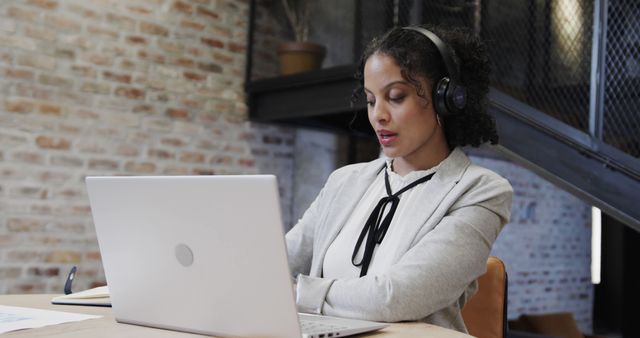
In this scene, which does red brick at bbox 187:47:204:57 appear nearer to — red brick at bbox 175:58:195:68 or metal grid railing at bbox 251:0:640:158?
red brick at bbox 175:58:195:68

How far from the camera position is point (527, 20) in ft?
15.4

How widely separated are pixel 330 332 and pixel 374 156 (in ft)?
12.5

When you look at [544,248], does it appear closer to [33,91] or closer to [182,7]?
[182,7]

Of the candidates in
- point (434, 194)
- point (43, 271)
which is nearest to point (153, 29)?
point (43, 271)

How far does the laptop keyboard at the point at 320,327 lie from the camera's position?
3.70 ft

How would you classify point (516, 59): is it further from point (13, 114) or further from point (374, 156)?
point (13, 114)

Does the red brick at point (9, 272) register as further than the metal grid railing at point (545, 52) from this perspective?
No

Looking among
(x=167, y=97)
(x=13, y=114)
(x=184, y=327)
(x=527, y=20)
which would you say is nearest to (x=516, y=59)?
(x=527, y=20)

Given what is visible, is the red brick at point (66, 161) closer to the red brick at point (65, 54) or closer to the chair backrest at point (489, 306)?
the red brick at point (65, 54)

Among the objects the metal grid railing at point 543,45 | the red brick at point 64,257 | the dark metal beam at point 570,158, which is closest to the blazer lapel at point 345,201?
the dark metal beam at point 570,158

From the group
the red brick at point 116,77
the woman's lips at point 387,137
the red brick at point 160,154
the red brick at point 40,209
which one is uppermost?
the red brick at point 116,77

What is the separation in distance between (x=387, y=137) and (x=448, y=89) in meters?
0.18

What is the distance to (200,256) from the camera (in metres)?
1.14

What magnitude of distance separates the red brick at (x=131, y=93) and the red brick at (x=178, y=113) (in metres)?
0.19
